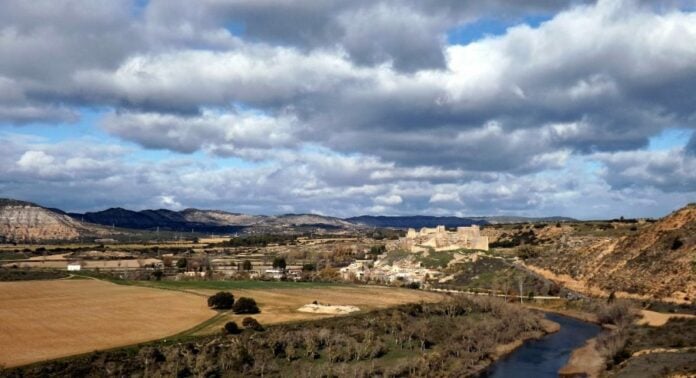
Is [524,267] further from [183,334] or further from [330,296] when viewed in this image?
[183,334]

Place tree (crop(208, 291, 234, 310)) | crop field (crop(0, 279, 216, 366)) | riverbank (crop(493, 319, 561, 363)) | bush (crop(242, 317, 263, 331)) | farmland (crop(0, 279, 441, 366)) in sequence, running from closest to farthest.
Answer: crop field (crop(0, 279, 216, 366)), farmland (crop(0, 279, 441, 366)), bush (crop(242, 317, 263, 331)), riverbank (crop(493, 319, 561, 363)), tree (crop(208, 291, 234, 310))

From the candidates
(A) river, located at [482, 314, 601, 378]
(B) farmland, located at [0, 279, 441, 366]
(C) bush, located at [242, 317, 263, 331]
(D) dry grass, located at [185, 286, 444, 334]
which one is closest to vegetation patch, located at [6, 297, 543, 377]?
(C) bush, located at [242, 317, 263, 331]

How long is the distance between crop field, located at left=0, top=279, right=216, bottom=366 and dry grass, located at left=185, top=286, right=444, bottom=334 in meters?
5.67

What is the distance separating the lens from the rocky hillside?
83919 mm

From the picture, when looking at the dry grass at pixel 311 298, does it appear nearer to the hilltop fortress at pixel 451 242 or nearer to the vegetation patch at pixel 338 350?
the vegetation patch at pixel 338 350

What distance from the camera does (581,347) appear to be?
68.4m

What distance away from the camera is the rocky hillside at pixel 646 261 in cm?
8392

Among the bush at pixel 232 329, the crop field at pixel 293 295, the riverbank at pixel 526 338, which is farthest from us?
the crop field at pixel 293 295

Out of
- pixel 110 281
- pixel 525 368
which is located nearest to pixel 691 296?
pixel 525 368

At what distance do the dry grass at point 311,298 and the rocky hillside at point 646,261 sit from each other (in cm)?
2618

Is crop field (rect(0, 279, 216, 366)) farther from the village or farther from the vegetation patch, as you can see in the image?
the village

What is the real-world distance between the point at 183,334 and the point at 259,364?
1074 cm

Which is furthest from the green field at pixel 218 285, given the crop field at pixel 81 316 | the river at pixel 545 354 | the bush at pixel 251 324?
the river at pixel 545 354

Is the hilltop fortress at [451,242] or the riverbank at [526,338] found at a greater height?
the hilltop fortress at [451,242]
